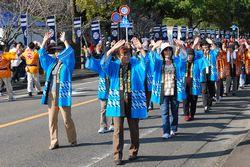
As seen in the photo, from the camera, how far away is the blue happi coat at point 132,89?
24.8ft

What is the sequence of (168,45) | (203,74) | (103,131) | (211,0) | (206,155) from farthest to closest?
(211,0), (203,74), (103,131), (168,45), (206,155)

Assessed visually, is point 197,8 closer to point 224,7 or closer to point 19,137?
point 224,7

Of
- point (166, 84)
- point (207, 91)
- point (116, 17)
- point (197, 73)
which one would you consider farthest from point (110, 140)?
point (116, 17)

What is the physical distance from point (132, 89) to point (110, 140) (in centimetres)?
208

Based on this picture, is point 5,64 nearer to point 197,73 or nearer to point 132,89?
point 197,73

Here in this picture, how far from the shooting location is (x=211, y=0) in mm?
53812

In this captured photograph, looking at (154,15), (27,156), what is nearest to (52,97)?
(27,156)

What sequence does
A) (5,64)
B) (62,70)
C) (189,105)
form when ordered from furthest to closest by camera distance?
1. (5,64)
2. (189,105)
3. (62,70)

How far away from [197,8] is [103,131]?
40.1 m

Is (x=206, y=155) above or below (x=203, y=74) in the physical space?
below

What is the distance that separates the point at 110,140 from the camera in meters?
9.45

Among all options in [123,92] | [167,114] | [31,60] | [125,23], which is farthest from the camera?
[125,23]

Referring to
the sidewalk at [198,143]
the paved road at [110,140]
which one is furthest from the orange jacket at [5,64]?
the sidewalk at [198,143]

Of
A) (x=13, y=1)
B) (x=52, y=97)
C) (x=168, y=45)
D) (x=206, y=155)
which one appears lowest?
(x=206, y=155)
